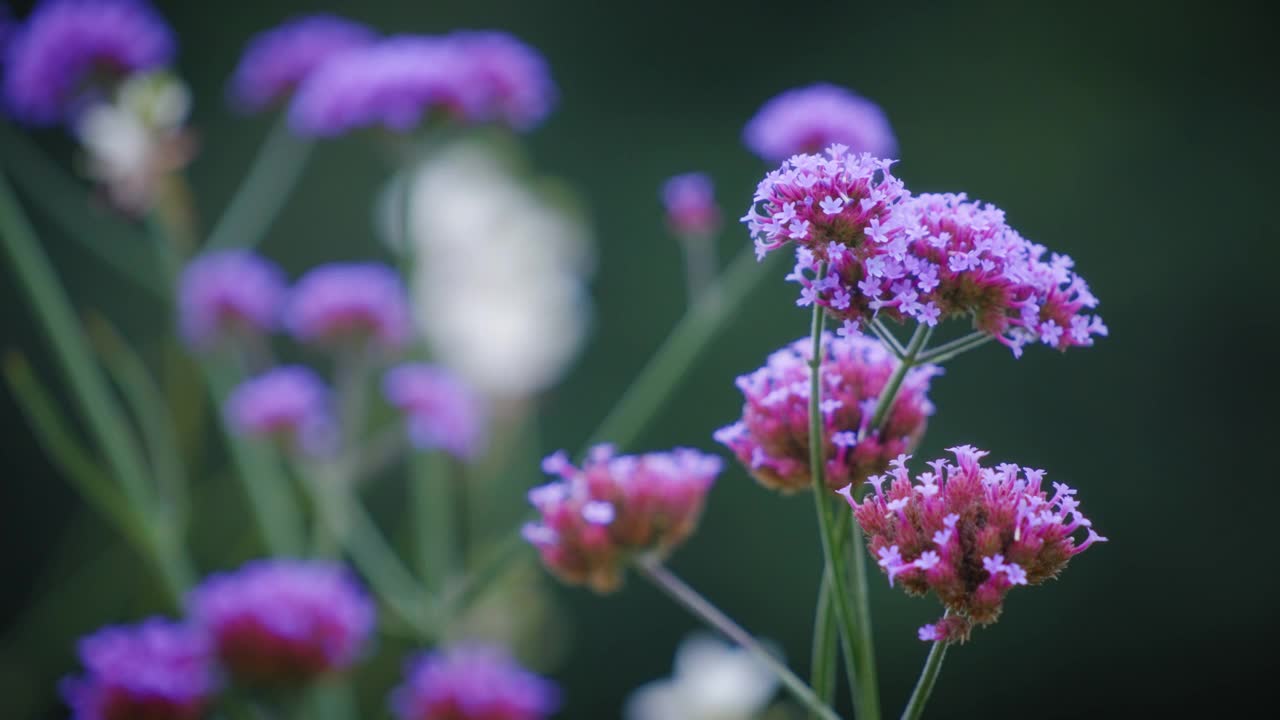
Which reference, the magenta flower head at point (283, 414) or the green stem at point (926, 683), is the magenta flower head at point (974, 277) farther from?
the magenta flower head at point (283, 414)

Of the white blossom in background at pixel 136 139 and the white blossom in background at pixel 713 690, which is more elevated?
the white blossom in background at pixel 136 139

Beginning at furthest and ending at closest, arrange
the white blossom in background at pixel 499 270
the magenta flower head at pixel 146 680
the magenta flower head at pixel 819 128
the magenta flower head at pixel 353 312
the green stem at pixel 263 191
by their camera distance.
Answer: the green stem at pixel 263 191 < the white blossom in background at pixel 499 270 < the magenta flower head at pixel 353 312 < the magenta flower head at pixel 819 128 < the magenta flower head at pixel 146 680

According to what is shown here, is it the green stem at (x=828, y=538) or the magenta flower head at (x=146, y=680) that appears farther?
the magenta flower head at (x=146, y=680)

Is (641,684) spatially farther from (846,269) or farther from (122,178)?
(846,269)

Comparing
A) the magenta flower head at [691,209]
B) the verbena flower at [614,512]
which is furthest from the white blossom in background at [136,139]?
the verbena flower at [614,512]

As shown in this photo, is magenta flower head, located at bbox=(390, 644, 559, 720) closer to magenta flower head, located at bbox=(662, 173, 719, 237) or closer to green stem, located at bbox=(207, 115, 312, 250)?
magenta flower head, located at bbox=(662, 173, 719, 237)

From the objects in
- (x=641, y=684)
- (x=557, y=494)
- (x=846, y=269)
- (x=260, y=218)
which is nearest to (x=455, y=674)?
(x=557, y=494)
